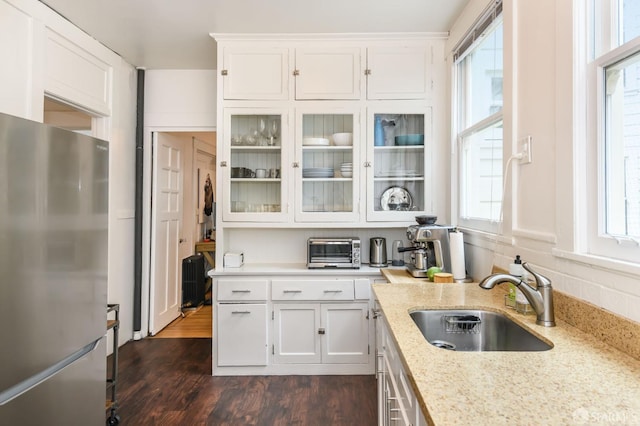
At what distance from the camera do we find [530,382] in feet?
2.85

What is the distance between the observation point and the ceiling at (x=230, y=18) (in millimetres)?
2396

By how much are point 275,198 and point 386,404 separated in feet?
5.93

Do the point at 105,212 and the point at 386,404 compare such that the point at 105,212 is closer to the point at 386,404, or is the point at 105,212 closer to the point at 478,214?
the point at 386,404

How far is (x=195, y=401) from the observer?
2.38 metres

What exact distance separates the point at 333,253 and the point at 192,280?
234cm

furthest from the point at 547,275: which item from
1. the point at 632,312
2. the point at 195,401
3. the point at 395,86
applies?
the point at 195,401

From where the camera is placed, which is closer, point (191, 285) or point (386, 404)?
point (386, 404)

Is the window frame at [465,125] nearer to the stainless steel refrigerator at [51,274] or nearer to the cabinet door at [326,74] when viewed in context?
the cabinet door at [326,74]

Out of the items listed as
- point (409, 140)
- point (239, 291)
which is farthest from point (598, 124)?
point (239, 291)

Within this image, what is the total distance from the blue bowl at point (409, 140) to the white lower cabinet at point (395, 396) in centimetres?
177

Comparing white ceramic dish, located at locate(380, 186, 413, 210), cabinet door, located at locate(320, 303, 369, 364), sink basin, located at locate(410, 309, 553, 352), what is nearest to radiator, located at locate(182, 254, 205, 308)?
cabinet door, located at locate(320, 303, 369, 364)

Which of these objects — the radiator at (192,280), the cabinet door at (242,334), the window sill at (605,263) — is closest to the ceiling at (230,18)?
the window sill at (605,263)

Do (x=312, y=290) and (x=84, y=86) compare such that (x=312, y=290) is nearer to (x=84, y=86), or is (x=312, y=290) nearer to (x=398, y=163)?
(x=398, y=163)

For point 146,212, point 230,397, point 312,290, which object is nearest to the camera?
point 230,397
